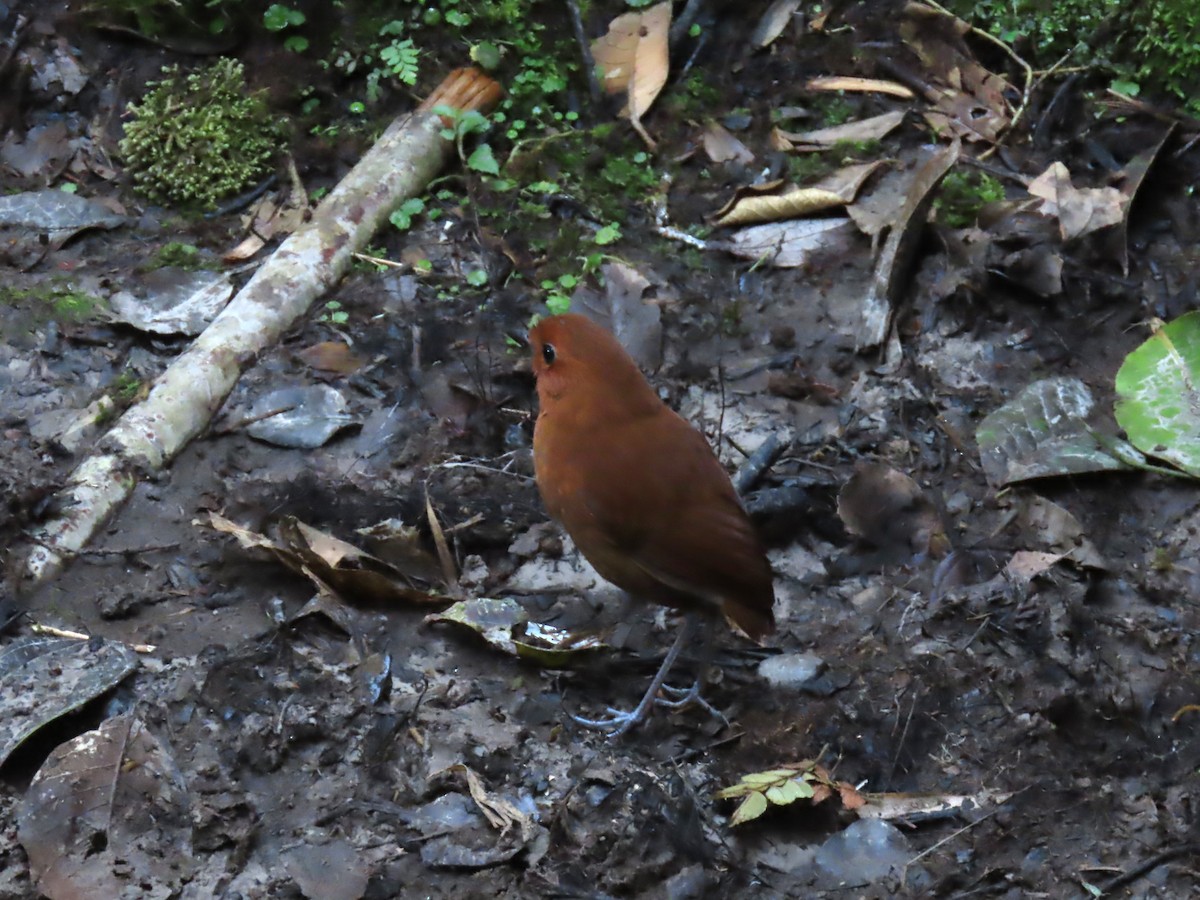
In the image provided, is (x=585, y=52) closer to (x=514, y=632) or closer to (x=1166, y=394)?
(x=1166, y=394)

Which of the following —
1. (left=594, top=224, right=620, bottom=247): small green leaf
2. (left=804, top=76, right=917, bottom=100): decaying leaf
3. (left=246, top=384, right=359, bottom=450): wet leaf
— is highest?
(left=804, top=76, right=917, bottom=100): decaying leaf

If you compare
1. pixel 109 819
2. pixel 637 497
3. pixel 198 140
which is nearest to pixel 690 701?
pixel 637 497

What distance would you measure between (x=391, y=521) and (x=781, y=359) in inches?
68.4

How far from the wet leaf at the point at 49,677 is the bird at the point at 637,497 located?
4.39 feet

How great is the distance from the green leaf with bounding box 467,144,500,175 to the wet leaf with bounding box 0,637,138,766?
114 inches

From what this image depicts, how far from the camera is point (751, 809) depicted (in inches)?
127

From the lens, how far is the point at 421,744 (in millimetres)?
3438

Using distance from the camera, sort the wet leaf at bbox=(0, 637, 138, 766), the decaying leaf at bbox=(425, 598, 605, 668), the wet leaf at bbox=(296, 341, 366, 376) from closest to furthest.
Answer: the wet leaf at bbox=(0, 637, 138, 766) < the decaying leaf at bbox=(425, 598, 605, 668) < the wet leaf at bbox=(296, 341, 366, 376)

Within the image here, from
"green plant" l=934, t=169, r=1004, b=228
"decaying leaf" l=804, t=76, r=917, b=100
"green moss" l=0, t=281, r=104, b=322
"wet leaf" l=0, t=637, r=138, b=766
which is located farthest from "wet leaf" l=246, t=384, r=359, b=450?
"decaying leaf" l=804, t=76, r=917, b=100

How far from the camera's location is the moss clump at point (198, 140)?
5562 millimetres

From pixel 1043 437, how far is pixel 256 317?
9.84 ft

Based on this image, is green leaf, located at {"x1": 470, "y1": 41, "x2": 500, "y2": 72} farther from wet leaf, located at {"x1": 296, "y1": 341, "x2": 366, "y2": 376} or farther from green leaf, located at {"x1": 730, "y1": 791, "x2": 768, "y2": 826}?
green leaf, located at {"x1": 730, "y1": 791, "x2": 768, "y2": 826}

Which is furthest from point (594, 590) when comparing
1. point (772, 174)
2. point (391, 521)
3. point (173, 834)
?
point (772, 174)

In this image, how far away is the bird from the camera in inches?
142
